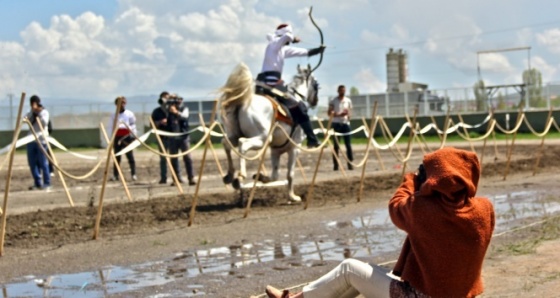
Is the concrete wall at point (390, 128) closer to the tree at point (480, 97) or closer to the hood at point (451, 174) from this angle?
the tree at point (480, 97)

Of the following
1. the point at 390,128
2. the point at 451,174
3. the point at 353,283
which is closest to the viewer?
the point at 451,174

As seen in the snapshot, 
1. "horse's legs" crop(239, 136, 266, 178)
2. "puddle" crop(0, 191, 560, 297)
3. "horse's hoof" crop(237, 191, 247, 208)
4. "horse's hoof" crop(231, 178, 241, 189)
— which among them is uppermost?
"horse's legs" crop(239, 136, 266, 178)

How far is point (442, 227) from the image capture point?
17.6ft

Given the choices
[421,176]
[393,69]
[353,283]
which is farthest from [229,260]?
[393,69]

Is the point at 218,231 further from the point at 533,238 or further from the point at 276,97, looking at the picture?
the point at 533,238

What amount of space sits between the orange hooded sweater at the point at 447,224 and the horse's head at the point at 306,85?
33.5 feet

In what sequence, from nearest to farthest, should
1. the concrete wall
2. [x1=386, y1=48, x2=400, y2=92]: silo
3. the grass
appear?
the grass
the concrete wall
[x1=386, y1=48, x2=400, y2=92]: silo

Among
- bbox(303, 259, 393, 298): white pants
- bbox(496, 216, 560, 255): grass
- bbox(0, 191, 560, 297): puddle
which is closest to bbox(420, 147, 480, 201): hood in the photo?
bbox(303, 259, 393, 298): white pants

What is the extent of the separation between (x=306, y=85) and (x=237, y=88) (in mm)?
2709

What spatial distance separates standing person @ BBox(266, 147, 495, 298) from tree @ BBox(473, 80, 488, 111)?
121 feet

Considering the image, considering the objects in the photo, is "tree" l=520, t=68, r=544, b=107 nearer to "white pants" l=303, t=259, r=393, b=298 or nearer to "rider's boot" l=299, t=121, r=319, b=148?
"rider's boot" l=299, t=121, r=319, b=148

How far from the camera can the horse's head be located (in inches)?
621

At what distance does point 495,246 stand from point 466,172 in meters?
4.50

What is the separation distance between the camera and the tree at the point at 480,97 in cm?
4169
